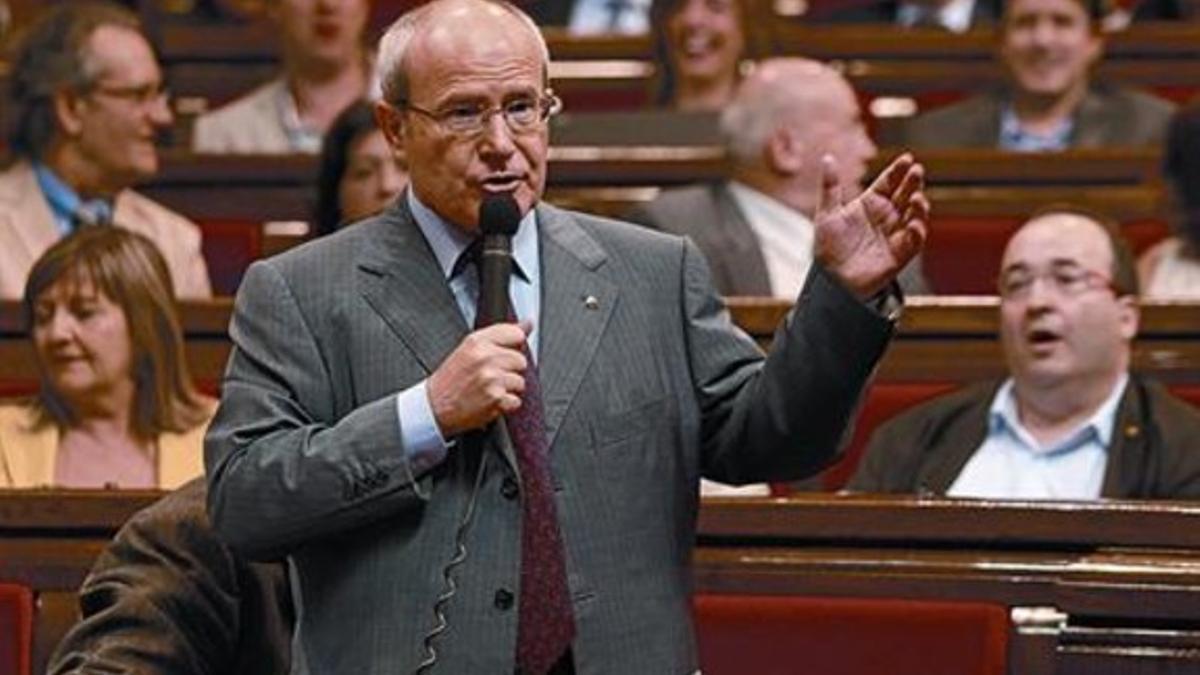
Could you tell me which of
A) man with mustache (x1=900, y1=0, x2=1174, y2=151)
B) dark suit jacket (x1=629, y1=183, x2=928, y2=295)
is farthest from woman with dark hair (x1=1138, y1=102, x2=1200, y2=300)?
man with mustache (x1=900, y1=0, x2=1174, y2=151)

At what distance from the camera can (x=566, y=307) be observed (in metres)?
1.39

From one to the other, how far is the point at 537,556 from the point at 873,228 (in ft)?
0.68

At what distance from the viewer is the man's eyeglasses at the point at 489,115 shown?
1341 millimetres

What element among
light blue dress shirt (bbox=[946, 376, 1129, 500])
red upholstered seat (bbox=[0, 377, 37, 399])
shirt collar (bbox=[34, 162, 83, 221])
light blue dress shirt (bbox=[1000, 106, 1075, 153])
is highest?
light blue dress shirt (bbox=[1000, 106, 1075, 153])

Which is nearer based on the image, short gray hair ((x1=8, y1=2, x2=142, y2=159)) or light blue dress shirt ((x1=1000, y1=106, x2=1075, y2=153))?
short gray hair ((x1=8, y1=2, x2=142, y2=159))

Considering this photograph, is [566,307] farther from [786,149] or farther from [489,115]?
[786,149]

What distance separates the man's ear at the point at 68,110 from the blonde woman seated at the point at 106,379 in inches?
26.3

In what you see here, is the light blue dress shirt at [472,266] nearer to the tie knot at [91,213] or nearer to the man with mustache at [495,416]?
the man with mustache at [495,416]

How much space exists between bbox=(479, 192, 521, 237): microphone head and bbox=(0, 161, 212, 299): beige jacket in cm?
154

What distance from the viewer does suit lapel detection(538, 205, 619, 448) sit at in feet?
4.49

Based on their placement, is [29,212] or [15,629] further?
[29,212]

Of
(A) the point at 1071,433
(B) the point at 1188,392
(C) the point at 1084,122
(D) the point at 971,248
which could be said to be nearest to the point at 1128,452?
(A) the point at 1071,433

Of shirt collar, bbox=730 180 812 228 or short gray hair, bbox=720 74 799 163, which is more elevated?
short gray hair, bbox=720 74 799 163

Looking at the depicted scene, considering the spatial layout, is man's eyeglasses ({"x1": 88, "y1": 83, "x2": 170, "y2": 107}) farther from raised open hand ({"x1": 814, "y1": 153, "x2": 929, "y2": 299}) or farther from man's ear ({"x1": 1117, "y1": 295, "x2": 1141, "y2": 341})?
raised open hand ({"x1": 814, "y1": 153, "x2": 929, "y2": 299})
